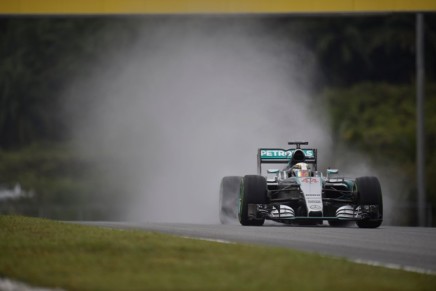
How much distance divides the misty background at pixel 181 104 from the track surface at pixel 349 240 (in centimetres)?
1525

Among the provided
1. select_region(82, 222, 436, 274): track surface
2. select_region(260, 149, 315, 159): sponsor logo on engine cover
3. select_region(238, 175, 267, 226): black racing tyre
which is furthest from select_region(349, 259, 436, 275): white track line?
select_region(260, 149, 315, 159): sponsor logo on engine cover

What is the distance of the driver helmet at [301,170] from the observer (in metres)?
25.6

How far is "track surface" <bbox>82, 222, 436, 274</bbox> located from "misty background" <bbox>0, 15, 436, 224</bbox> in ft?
50.0

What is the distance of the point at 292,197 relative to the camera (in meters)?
25.1

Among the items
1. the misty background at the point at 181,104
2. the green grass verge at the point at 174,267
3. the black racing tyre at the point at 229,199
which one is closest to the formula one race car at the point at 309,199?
the black racing tyre at the point at 229,199

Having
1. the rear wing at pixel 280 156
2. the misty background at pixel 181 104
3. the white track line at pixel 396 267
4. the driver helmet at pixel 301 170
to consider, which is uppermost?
the misty background at pixel 181 104

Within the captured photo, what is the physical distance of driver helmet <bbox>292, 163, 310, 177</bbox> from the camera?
25625 millimetres

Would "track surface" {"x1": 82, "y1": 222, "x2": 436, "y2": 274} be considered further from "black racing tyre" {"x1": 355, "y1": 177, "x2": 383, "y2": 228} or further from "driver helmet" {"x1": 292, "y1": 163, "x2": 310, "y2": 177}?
"driver helmet" {"x1": 292, "y1": 163, "x2": 310, "y2": 177}

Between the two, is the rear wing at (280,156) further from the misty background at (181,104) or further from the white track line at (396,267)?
the white track line at (396,267)

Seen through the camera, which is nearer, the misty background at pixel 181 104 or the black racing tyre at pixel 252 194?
the black racing tyre at pixel 252 194

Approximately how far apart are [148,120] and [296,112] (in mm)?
5481

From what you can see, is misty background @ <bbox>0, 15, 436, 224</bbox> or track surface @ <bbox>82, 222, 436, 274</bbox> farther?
misty background @ <bbox>0, 15, 436, 224</bbox>

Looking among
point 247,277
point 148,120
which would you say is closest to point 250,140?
point 148,120

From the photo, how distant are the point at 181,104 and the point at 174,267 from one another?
3217cm
